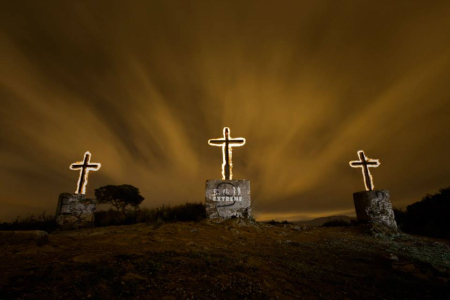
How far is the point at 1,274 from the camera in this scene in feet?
11.7

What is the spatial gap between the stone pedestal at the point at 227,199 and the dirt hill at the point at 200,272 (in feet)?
13.5

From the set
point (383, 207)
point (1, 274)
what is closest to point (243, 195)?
point (383, 207)

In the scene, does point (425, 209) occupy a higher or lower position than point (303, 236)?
higher

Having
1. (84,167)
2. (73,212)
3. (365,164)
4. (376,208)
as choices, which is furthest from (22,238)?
(365,164)

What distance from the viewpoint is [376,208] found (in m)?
12.8

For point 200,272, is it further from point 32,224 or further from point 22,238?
point 32,224

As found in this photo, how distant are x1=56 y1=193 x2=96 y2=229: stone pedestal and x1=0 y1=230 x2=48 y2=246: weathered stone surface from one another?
21.4 feet

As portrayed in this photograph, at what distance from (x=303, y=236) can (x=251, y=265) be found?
585cm

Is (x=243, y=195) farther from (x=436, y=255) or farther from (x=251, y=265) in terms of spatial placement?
(x=436, y=255)

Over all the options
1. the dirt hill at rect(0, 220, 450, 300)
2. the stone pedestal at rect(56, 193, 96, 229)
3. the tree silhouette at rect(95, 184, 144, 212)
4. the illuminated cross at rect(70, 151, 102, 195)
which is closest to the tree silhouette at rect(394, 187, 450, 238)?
the dirt hill at rect(0, 220, 450, 300)

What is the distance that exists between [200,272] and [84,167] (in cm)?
1307

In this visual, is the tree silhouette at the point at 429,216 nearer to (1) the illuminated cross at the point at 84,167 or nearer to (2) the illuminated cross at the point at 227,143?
(2) the illuminated cross at the point at 227,143

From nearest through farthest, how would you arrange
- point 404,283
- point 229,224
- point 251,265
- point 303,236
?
point 404,283 < point 251,265 < point 303,236 < point 229,224

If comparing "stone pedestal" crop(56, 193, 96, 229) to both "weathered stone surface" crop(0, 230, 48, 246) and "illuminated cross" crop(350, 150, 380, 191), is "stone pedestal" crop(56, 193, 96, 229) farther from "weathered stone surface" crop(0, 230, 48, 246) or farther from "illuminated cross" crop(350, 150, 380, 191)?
"illuminated cross" crop(350, 150, 380, 191)
